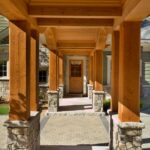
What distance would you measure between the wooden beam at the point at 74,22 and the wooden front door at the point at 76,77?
1558 cm

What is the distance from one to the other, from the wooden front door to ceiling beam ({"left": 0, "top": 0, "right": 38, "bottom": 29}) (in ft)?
55.8

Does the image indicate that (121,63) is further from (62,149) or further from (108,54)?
(108,54)

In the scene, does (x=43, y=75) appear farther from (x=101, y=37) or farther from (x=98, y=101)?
(x=101, y=37)

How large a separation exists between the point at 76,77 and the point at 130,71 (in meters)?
17.2

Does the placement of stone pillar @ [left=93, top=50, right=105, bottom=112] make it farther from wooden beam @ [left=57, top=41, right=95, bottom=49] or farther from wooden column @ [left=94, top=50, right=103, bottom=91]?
wooden beam @ [left=57, top=41, right=95, bottom=49]

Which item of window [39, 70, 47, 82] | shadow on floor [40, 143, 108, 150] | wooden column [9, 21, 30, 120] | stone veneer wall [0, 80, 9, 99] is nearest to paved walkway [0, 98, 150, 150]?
shadow on floor [40, 143, 108, 150]

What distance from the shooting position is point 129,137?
623 centimetres

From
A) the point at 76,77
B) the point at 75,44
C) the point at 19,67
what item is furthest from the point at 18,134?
the point at 76,77

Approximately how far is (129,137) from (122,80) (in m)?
1.13

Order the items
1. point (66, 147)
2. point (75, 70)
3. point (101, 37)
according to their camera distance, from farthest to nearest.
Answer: point (75, 70), point (101, 37), point (66, 147)

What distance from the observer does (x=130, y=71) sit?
245 inches

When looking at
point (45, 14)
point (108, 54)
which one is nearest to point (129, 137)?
point (45, 14)

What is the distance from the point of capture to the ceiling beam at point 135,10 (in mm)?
4477

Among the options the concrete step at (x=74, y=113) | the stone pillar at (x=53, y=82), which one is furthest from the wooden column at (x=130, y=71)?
the stone pillar at (x=53, y=82)
